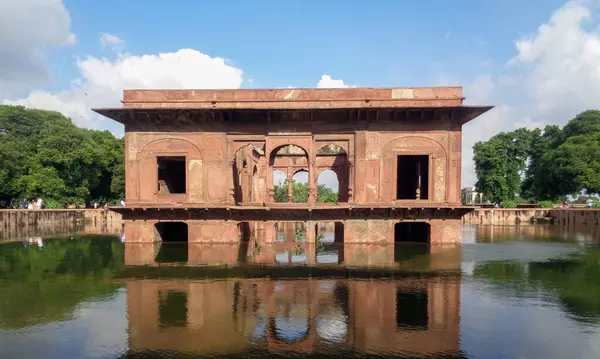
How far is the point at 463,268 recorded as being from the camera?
14.0 m

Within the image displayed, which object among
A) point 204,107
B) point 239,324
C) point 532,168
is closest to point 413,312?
point 239,324

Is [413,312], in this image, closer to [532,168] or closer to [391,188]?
[391,188]

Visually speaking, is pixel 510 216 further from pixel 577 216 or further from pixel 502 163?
pixel 502 163

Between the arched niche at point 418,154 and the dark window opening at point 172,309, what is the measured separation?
460 inches

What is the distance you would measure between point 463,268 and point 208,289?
947cm

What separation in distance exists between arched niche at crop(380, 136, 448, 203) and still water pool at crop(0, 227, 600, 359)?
11.2 feet

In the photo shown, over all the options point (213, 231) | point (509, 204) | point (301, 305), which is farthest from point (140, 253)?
point (509, 204)

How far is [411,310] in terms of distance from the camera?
356 inches

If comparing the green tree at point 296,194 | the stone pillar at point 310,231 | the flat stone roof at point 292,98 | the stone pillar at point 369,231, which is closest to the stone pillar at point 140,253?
the flat stone roof at point 292,98

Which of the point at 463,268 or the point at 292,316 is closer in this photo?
the point at 292,316

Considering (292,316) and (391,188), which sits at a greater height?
(391,188)

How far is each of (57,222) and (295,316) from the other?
3532 centimetres

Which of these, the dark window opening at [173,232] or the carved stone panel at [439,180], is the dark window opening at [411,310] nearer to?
the carved stone panel at [439,180]

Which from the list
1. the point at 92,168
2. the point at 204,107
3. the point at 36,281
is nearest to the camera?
the point at 36,281
